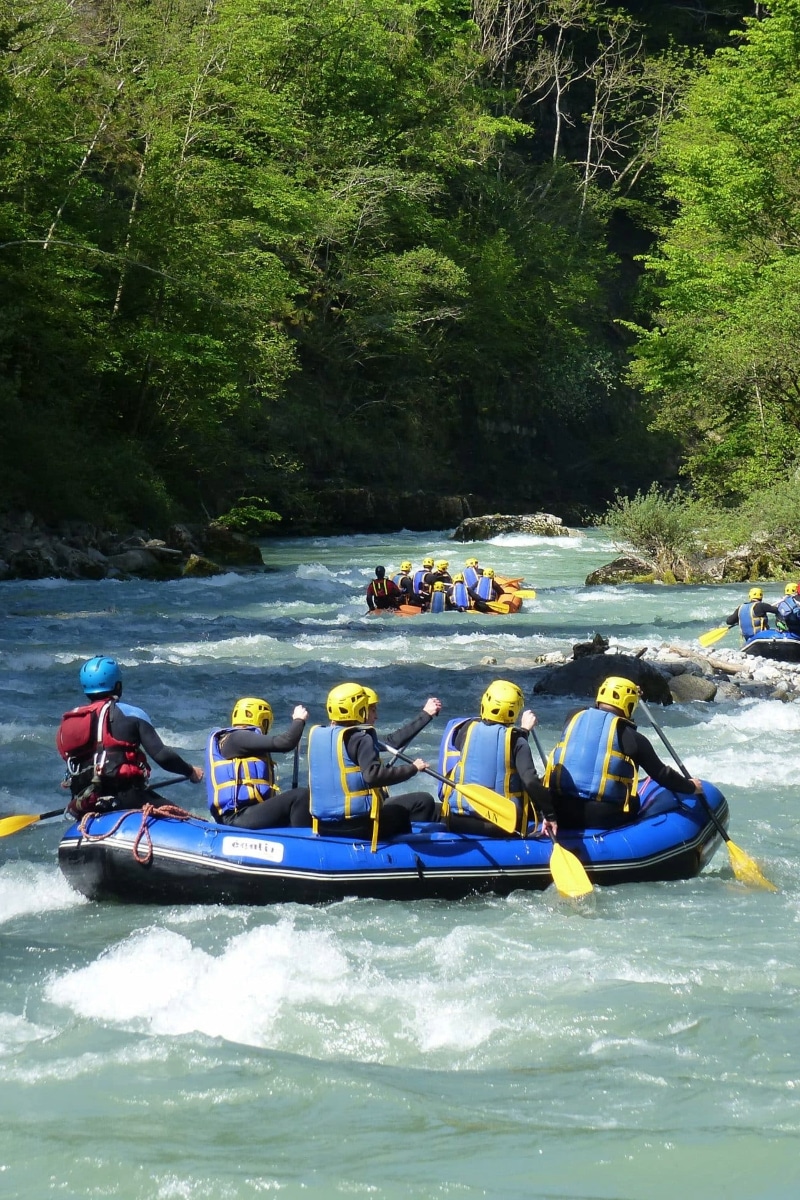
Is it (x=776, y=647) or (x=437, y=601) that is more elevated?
(x=776, y=647)

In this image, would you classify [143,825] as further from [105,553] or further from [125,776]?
[105,553]

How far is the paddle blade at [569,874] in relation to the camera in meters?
6.20

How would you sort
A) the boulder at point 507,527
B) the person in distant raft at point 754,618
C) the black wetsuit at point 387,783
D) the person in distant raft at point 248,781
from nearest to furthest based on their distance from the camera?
1. the black wetsuit at point 387,783
2. the person in distant raft at point 248,781
3. the person in distant raft at point 754,618
4. the boulder at point 507,527

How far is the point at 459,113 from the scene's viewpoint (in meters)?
38.2

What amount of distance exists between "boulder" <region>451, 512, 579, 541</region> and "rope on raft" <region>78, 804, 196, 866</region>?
79.1ft

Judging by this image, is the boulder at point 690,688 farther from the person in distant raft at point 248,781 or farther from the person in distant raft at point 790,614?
the person in distant raft at point 248,781

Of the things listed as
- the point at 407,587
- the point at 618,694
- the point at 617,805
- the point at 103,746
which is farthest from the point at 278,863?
the point at 407,587

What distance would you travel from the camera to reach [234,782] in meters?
6.60

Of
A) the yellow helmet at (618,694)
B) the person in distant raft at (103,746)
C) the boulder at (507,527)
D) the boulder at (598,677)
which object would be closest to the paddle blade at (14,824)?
the person in distant raft at (103,746)

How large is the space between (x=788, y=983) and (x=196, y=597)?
14.9 m

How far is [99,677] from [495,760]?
2.08 metres

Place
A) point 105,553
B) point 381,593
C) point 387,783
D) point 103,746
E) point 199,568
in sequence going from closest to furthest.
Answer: point 387,783 → point 103,746 → point 381,593 → point 199,568 → point 105,553

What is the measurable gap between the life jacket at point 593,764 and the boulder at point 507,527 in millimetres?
23469

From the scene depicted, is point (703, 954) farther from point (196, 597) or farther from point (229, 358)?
point (229, 358)
